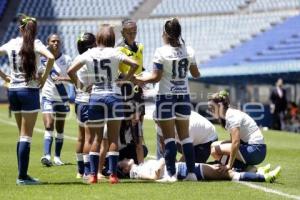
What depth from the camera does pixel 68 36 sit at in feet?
165

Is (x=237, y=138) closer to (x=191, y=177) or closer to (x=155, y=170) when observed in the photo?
(x=191, y=177)

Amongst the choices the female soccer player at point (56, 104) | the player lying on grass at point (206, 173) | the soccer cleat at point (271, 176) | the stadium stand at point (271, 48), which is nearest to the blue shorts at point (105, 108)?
the player lying on grass at point (206, 173)

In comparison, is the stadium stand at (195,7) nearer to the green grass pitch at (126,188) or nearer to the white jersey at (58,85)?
the white jersey at (58,85)

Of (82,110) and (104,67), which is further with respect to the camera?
(82,110)

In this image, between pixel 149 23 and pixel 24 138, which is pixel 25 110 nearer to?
pixel 24 138

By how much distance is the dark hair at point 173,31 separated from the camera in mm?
10570

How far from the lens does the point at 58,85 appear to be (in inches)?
568

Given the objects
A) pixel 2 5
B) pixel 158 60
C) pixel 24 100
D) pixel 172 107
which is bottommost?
pixel 172 107

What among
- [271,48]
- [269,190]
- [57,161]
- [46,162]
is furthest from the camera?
[271,48]

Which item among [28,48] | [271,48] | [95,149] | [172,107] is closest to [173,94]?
[172,107]

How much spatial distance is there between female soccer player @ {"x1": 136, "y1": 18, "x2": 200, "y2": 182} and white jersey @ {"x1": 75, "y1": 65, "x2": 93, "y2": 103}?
601mm

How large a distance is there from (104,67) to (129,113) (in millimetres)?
1240

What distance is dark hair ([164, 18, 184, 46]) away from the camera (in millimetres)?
10570

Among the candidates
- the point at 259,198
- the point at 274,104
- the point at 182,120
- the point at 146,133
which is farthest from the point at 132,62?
the point at 274,104
